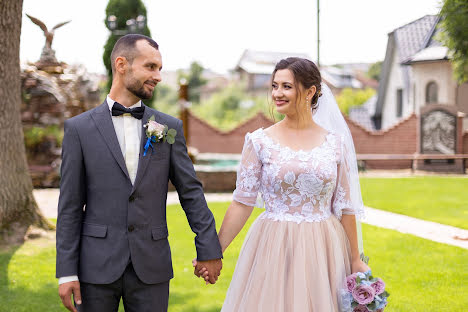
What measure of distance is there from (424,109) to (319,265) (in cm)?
2536

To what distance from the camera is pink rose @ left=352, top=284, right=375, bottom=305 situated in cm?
351

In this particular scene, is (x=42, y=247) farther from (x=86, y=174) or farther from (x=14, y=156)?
(x=86, y=174)

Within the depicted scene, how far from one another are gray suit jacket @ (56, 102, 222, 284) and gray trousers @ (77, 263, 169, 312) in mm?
54

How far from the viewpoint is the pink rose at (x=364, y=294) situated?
11.5 ft

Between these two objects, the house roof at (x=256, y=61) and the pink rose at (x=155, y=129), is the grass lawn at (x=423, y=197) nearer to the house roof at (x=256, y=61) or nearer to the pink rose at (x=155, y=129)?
the pink rose at (x=155, y=129)

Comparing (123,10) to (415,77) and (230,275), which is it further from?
(230,275)

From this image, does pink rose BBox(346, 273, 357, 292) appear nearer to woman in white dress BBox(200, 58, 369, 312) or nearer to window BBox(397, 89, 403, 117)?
woman in white dress BBox(200, 58, 369, 312)

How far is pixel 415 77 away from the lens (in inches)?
1300

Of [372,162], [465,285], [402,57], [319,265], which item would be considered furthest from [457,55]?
[402,57]

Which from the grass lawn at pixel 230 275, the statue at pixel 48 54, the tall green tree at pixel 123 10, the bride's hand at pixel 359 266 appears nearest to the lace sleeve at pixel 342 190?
the bride's hand at pixel 359 266

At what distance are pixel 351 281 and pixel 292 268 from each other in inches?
15.5

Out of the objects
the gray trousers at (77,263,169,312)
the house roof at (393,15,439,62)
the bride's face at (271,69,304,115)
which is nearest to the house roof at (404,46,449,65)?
the house roof at (393,15,439,62)

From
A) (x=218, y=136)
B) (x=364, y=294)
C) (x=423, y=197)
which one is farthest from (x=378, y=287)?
(x=218, y=136)

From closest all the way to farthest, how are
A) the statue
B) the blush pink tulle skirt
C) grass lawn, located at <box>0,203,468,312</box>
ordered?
the blush pink tulle skirt < grass lawn, located at <box>0,203,468,312</box> < the statue
